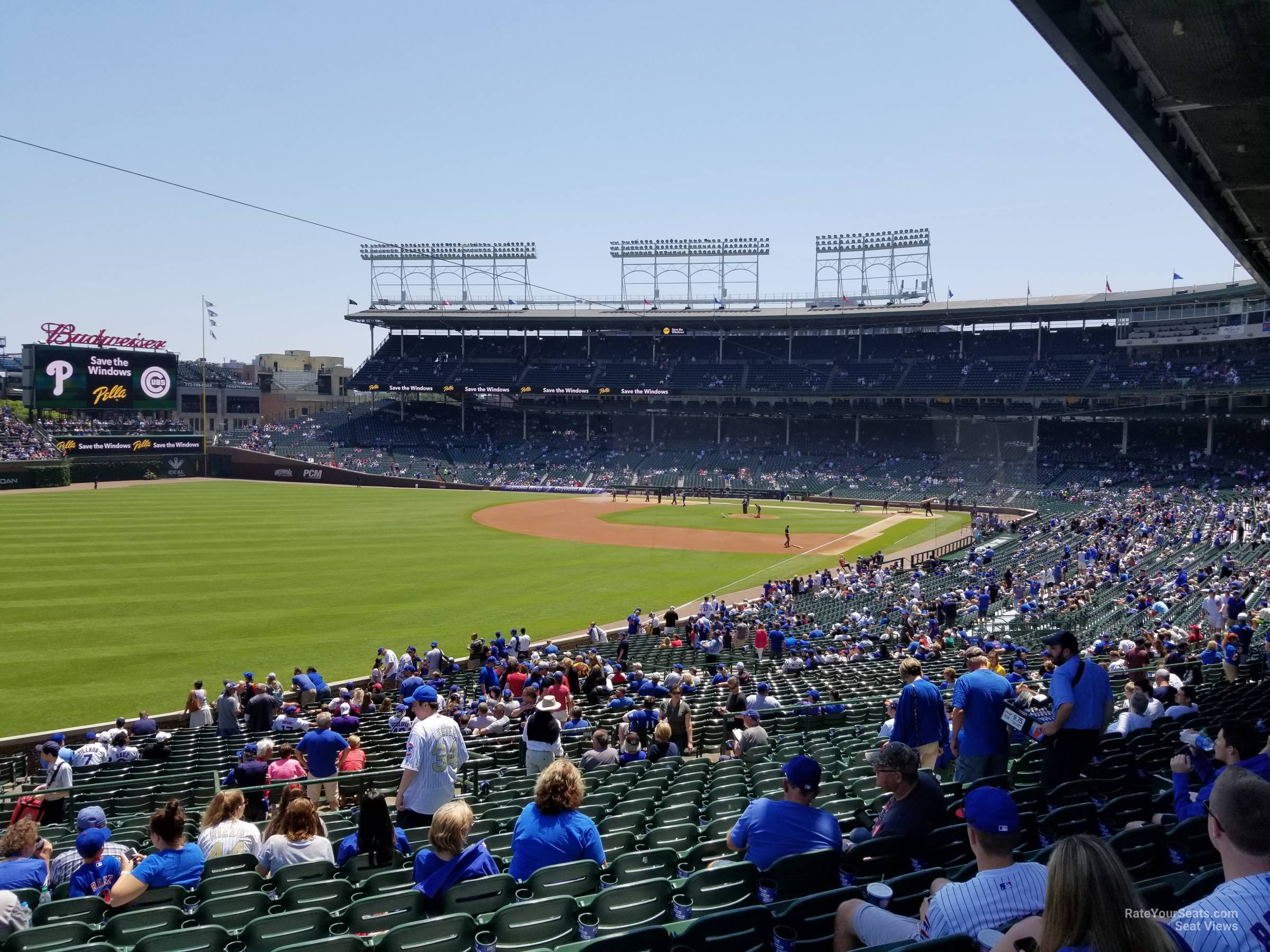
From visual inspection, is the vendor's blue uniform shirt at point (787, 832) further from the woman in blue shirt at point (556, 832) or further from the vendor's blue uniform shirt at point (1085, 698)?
the vendor's blue uniform shirt at point (1085, 698)

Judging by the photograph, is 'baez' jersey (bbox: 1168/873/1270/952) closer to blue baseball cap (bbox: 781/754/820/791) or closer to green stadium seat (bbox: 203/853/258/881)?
blue baseball cap (bbox: 781/754/820/791)

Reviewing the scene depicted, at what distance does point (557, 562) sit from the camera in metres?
36.0

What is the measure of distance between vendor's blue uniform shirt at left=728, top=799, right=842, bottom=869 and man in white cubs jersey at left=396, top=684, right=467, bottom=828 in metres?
2.79

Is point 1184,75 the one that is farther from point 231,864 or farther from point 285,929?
point 231,864

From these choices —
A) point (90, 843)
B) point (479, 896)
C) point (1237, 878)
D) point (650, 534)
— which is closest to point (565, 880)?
point (479, 896)

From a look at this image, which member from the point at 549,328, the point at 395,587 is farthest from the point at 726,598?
the point at 549,328

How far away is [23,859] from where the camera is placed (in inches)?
237

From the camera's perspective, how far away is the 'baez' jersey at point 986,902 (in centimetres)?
356

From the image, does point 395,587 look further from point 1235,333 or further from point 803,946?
point 1235,333

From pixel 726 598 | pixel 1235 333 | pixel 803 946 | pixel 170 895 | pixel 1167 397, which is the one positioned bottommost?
pixel 726 598

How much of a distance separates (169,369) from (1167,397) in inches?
2676

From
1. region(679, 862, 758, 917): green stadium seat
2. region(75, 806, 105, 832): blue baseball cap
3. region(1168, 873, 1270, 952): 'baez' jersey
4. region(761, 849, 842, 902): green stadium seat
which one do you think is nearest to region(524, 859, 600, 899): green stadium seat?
region(679, 862, 758, 917): green stadium seat

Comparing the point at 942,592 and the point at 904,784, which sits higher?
the point at 904,784

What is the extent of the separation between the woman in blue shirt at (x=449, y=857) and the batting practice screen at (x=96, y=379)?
218ft
